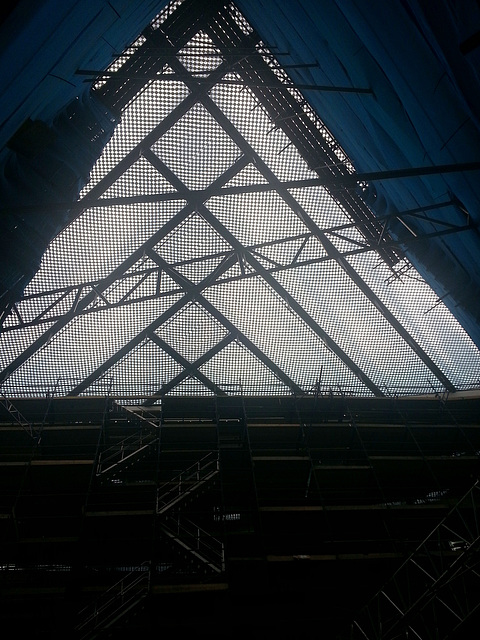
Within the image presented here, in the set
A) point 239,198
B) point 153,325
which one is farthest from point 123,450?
point 239,198

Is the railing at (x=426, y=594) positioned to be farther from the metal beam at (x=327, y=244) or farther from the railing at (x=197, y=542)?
the metal beam at (x=327, y=244)

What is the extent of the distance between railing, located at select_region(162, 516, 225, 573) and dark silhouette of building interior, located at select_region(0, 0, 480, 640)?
3.0 inches

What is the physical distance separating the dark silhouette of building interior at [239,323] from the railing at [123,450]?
13cm

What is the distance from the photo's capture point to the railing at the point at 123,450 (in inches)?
451

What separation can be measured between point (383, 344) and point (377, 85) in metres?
9.40

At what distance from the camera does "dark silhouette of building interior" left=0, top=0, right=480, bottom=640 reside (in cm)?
759

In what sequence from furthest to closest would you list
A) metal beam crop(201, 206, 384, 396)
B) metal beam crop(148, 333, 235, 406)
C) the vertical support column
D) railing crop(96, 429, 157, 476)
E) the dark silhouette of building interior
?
1. metal beam crop(148, 333, 235, 406)
2. metal beam crop(201, 206, 384, 396)
3. railing crop(96, 429, 157, 476)
4. the vertical support column
5. the dark silhouette of building interior

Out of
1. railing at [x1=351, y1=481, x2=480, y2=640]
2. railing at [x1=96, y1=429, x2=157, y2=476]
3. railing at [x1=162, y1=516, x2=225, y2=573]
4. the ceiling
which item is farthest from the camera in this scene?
railing at [x1=96, y1=429, x2=157, y2=476]

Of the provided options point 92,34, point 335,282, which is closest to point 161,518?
point 335,282

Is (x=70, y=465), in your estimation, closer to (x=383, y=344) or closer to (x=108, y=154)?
(x=108, y=154)

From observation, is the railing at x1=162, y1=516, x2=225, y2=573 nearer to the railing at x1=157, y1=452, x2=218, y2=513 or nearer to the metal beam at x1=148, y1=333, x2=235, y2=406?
the railing at x1=157, y1=452, x2=218, y2=513

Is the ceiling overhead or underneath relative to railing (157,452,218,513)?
overhead

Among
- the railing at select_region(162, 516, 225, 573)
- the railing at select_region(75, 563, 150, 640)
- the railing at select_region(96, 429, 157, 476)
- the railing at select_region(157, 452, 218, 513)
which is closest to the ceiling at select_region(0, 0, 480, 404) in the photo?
the railing at select_region(96, 429, 157, 476)

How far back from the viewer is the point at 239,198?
12.6 m
